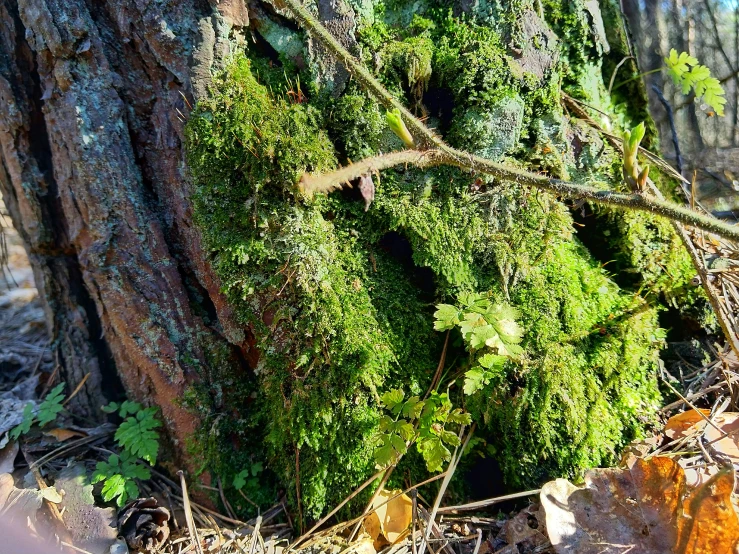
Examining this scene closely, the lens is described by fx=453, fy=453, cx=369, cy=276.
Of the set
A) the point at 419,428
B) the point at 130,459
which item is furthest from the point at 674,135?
the point at 130,459

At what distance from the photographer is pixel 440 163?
1.82 metres

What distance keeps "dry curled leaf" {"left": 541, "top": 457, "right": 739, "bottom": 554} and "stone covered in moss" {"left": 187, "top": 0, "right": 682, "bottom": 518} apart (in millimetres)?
150

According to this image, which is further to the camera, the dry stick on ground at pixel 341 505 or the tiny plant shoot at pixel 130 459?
the tiny plant shoot at pixel 130 459

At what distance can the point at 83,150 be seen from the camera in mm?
2111

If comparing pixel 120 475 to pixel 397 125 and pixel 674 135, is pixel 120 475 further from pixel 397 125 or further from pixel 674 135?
pixel 674 135

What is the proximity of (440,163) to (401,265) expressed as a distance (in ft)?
1.75

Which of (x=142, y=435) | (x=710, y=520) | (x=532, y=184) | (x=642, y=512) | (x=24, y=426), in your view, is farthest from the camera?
(x=24, y=426)

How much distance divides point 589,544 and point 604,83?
237 cm

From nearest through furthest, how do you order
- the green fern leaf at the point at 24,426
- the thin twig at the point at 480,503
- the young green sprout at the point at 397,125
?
the young green sprout at the point at 397,125 → the thin twig at the point at 480,503 → the green fern leaf at the point at 24,426

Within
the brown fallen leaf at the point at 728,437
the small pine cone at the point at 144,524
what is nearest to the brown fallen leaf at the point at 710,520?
the brown fallen leaf at the point at 728,437

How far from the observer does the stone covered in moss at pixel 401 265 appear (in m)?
1.88

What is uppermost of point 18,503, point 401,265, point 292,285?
point 292,285

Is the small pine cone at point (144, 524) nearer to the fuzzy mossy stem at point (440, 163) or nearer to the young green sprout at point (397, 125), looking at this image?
the fuzzy mossy stem at point (440, 163)

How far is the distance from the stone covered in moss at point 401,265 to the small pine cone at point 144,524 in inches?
13.5
